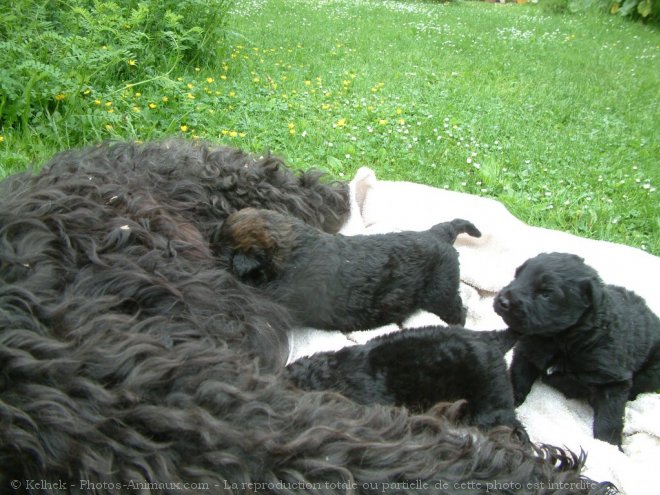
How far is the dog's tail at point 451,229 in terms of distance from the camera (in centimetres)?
293

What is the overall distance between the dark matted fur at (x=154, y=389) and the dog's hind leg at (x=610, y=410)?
1.85ft

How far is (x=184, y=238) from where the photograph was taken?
229cm

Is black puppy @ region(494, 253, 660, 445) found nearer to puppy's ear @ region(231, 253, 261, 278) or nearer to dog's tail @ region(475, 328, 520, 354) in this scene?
dog's tail @ region(475, 328, 520, 354)

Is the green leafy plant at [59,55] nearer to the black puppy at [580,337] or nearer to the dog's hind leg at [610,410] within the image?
the black puppy at [580,337]

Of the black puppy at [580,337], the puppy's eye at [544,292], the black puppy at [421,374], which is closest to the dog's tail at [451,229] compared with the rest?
the black puppy at [580,337]

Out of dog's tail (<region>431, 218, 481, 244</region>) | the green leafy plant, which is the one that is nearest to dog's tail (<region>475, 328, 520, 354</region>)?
dog's tail (<region>431, 218, 481, 244</region>)

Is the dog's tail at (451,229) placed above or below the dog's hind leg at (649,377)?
above

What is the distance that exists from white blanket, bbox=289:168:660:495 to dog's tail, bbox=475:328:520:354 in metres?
0.24

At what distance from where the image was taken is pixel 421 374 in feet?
6.70

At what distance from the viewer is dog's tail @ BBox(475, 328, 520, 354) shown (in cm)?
228

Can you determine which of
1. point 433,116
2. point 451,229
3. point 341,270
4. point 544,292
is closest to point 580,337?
point 544,292

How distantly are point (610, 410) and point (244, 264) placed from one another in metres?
1.43

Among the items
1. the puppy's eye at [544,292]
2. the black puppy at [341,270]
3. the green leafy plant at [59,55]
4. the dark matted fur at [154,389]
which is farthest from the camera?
the green leafy plant at [59,55]

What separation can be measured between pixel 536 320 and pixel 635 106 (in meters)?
4.43
